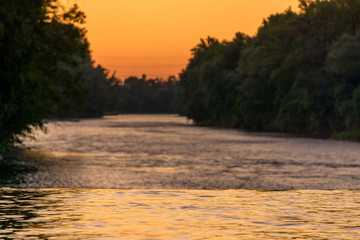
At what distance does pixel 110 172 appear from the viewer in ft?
102

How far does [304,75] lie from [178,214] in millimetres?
65278

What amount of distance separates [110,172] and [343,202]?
1444 cm

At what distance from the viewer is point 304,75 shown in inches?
3120

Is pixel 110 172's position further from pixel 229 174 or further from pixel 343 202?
pixel 343 202

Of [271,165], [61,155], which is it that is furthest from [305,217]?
[61,155]

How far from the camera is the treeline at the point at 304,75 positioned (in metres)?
71.9

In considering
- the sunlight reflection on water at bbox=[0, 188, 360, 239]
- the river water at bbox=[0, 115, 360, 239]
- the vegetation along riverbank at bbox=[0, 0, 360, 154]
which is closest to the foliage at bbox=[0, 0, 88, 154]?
the vegetation along riverbank at bbox=[0, 0, 360, 154]

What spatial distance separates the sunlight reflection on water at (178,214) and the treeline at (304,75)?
50628mm

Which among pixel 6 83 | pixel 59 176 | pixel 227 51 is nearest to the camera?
pixel 6 83

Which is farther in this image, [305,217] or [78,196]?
[78,196]

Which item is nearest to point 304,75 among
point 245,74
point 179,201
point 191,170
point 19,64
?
point 245,74

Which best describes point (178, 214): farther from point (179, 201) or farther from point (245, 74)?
point (245, 74)

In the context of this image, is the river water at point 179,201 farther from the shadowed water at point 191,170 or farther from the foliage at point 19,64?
the foliage at point 19,64

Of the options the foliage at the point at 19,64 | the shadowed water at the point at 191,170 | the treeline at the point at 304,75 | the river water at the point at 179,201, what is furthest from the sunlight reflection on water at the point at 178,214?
the treeline at the point at 304,75
